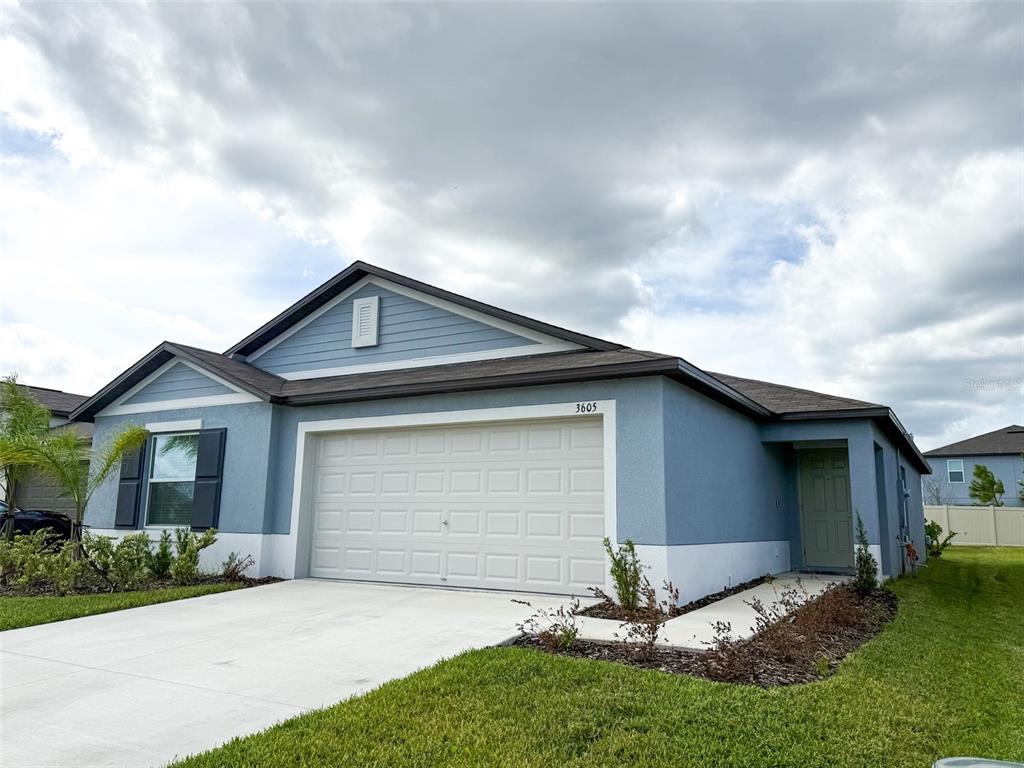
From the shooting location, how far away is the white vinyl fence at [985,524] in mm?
26188

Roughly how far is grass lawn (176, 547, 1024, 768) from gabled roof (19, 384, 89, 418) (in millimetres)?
19247

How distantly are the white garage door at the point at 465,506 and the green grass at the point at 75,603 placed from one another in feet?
6.75

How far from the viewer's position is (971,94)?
980cm

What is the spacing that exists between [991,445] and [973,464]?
4.51 ft

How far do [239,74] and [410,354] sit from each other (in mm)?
5022

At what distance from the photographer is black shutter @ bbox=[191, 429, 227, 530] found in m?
11.6

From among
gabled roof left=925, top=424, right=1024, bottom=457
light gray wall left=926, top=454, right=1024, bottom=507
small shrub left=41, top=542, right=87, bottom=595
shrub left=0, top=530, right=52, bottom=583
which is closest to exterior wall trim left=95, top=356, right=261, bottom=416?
shrub left=0, top=530, right=52, bottom=583

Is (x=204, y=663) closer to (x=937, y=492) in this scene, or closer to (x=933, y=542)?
(x=933, y=542)

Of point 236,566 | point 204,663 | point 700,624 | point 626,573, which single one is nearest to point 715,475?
point 626,573

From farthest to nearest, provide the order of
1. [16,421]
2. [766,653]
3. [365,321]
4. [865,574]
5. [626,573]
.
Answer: [365,321] → [16,421] → [865,574] → [626,573] → [766,653]

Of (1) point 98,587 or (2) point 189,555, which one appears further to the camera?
(2) point 189,555

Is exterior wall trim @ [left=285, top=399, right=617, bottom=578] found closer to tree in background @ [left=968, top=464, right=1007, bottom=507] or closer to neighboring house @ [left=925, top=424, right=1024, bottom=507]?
tree in background @ [left=968, top=464, right=1007, bottom=507]

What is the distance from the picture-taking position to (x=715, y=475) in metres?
10.3

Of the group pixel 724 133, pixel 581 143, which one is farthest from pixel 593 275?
pixel 724 133
